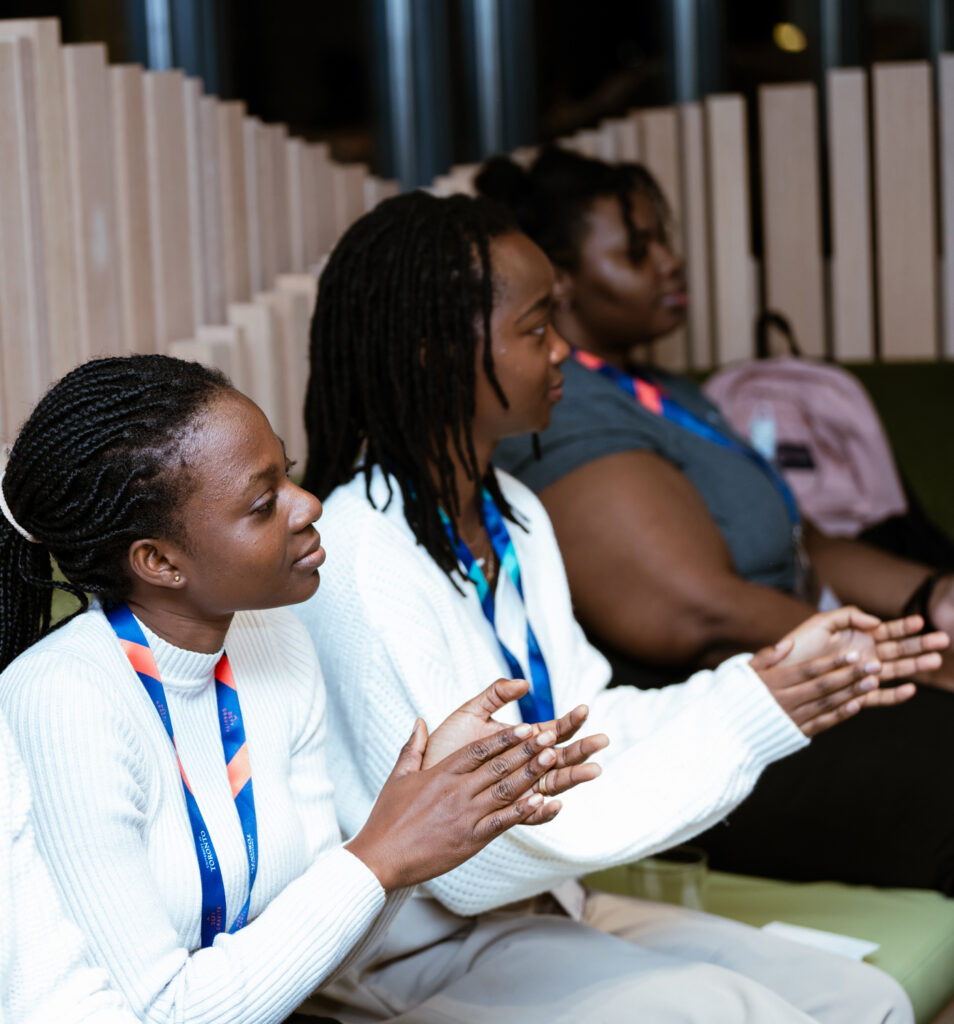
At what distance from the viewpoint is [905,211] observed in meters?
3.42

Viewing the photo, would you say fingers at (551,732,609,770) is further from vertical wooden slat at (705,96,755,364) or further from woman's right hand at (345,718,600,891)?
vertical wooden slat at (705,96,755,364)

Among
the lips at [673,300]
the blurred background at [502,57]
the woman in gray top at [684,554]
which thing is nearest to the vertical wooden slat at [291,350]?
the woman in gray top at [684,554]

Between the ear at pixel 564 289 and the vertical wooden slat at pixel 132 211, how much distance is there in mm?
748

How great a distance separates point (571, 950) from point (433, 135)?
10.3 feet

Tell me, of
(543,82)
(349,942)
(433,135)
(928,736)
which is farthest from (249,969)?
(543,82)

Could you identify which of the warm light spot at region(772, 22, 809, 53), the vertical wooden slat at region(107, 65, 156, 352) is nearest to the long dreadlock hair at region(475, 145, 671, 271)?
the vertical wooden slat at region(107, 65, 156, 352)

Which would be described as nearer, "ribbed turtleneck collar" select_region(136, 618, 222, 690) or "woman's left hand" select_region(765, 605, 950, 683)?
"ribbed turtleneck collar" select_region(136, 618, 222, 690)

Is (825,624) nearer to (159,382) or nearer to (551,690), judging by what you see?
(551,690)

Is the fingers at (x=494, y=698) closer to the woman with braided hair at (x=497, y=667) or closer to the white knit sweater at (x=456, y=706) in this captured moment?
the woman with braided hair at (x=497, y=667)

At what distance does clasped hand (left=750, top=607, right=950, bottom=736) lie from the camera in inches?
62.4

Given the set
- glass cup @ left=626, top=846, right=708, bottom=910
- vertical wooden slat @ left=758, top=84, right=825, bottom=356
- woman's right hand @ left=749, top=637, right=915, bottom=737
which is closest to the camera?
woman's right hand @ left=749, top=637, right=915, bottom=737

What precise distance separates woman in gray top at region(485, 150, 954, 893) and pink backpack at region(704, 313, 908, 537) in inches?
12.4

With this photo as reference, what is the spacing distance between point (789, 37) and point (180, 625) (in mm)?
3558

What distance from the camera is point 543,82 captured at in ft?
14.5
